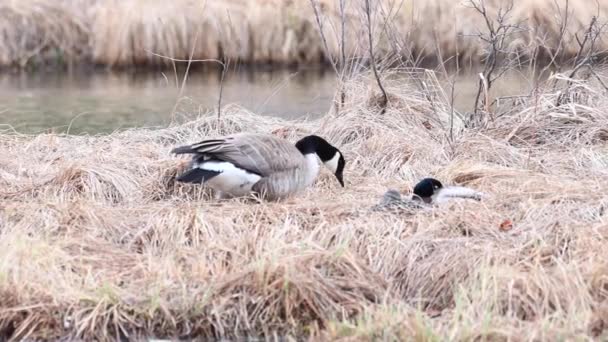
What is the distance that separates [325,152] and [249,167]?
846mm

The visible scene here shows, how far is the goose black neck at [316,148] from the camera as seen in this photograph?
764cm

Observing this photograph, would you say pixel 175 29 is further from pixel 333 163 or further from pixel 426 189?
pixel 426 189

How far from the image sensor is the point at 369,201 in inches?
275

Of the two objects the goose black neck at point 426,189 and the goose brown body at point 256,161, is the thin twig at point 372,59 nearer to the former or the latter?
the goose brown body at point 256,161

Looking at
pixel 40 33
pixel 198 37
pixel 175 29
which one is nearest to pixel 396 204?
pixel 198 37

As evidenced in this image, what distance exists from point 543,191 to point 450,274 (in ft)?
5.27

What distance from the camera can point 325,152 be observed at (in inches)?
302

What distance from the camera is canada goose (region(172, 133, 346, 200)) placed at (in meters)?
6.94

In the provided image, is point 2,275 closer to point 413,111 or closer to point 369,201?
point 369,201

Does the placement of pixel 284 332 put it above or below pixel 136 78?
above

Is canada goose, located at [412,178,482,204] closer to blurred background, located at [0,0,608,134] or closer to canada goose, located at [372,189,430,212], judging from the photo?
canada goose, located at [372,189,430,212]

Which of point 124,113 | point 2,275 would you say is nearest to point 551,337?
point 2,275

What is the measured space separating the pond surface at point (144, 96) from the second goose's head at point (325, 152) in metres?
3.72

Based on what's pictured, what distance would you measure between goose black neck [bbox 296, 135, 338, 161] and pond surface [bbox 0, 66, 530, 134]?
3.71 metres
